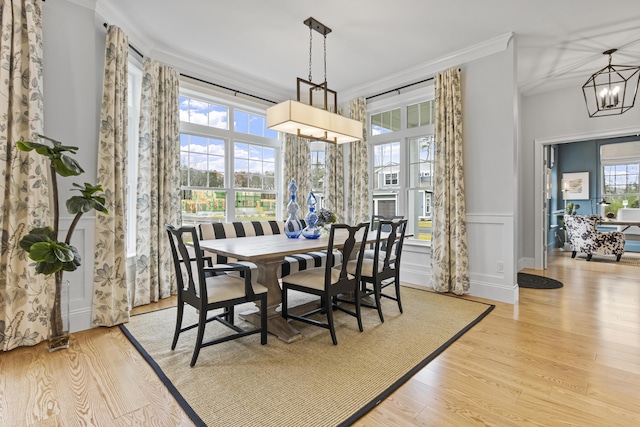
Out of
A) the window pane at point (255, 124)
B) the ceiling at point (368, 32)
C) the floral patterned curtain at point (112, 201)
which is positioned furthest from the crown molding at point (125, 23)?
the window pane at point (255, 124)

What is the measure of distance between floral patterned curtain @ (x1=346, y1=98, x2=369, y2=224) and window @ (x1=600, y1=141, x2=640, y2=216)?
20.7ft

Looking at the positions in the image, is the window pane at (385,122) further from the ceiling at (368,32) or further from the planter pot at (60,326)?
the planter pot at (60,326)

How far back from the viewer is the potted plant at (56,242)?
2105mm

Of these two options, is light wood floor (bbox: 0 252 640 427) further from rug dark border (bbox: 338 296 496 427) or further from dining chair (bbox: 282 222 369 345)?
dining chair (bbox: 282 222 369 345)

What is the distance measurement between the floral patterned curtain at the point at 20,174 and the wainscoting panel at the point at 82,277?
9.8 inches

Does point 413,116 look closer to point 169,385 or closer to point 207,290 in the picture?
point 207,290

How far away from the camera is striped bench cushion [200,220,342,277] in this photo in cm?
344

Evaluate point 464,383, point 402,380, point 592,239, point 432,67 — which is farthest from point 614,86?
point 402,380

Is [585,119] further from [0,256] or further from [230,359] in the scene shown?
[0,256]

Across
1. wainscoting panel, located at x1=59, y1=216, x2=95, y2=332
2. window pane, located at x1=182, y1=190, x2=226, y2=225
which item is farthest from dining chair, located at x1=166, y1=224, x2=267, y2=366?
window pane, located at x1=182, y1=190, x2=226, y2=225

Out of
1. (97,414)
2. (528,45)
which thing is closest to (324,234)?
(97,414)

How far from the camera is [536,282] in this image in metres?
4.38

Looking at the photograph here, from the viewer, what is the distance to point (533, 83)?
488 centimetres

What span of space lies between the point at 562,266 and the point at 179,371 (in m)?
6.27
